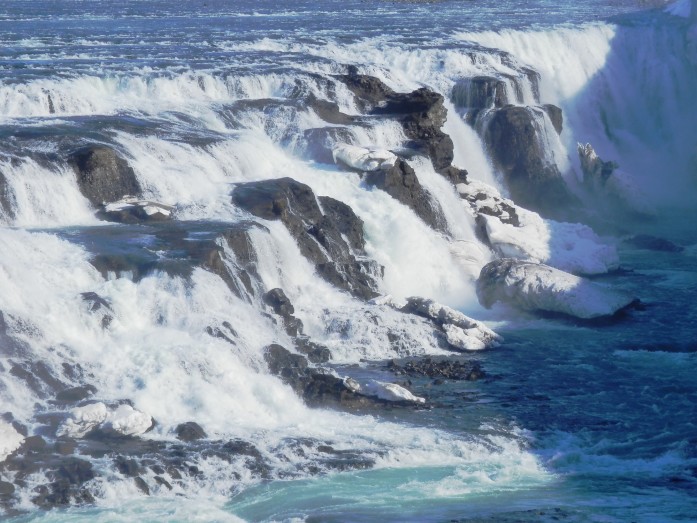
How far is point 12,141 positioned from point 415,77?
48.9 ft

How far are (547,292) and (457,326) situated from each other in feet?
8.47

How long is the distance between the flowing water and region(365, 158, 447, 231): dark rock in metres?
0.29

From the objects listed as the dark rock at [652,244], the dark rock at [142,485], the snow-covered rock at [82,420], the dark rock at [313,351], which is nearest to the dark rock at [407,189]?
the dark rock at [652,244]

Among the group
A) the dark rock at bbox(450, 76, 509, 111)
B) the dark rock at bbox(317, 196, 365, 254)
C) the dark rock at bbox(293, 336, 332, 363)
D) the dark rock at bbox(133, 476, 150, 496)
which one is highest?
the dark rock at bbox(450, 76, 509, 111)

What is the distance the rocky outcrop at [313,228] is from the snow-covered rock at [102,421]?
288 inches

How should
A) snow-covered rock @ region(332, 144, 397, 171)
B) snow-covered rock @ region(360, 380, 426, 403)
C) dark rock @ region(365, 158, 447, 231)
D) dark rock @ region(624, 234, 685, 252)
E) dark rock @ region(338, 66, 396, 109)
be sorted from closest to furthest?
snow-covered rock @ region(360, 380, 426, 403), dark rock @ region(365, 158, 447, 231), snow-covered rock @ region(332, 144, 397, 171), dark rock @ region(624, 234, 685, 252), dark rock @ region(338, 66, 396, 109)

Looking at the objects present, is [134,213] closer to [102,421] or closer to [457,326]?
[457,326]

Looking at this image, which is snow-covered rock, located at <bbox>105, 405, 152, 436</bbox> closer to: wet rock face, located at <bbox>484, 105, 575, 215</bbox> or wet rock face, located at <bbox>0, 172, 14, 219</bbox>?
wet rock face, located at <bbox>0, 172, 14, 219</bbox>

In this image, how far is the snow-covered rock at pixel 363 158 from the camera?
3042 cm

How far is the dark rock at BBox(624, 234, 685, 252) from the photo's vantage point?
34.0 meters

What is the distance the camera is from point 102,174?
27.4 m

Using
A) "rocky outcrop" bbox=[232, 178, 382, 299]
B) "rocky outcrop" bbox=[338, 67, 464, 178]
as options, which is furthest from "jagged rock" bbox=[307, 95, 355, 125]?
"rocky outcrop" bbox=[232, 178, 382, 299]

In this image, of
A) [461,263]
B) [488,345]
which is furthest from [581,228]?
[488,345]

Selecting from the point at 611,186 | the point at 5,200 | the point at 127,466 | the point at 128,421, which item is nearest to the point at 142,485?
the point at 127,466
